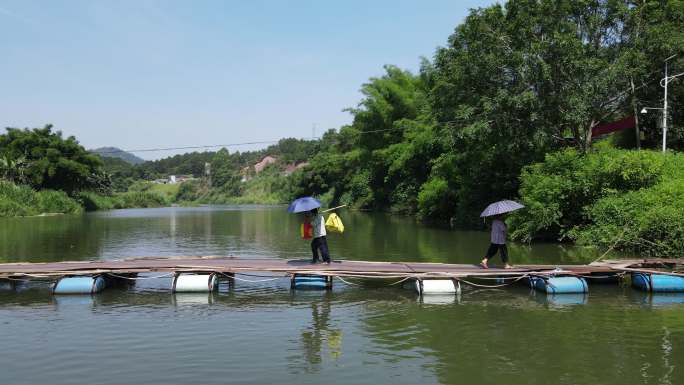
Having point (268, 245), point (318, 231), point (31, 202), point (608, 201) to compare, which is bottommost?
point (268, 245)

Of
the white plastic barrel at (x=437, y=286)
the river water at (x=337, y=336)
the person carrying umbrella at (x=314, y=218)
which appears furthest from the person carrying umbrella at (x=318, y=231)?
the white plastic barrel at (x=437, y=286)

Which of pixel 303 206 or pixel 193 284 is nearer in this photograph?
pixel 193 284

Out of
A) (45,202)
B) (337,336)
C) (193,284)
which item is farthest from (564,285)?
(45,202)

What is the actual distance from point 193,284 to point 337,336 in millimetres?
5138

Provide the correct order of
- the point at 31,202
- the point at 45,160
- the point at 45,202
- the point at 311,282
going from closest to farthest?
1. the point at 311,282
2. the point at 31,202
3. the point at 45,202
4. the point at 45,160

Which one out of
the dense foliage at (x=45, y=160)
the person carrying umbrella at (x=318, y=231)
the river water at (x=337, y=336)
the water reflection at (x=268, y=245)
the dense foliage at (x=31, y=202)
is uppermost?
the dense foliage at (x=45, y=160)

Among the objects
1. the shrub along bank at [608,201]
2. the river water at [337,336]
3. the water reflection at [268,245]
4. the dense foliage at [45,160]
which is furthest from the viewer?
the dense foliage at [45,160]

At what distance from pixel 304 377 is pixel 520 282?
859 centimetres

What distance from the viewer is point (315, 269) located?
14195 mm

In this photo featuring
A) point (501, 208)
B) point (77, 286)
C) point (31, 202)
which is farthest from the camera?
point (31, 202)

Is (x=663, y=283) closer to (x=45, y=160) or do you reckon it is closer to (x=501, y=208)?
(x=501, y=208)

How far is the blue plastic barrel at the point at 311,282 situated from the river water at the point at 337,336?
466 millimetres

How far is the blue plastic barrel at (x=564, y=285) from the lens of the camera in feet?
43.5

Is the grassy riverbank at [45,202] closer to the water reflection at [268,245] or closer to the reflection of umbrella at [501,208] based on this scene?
the water reflection at [268,245]
